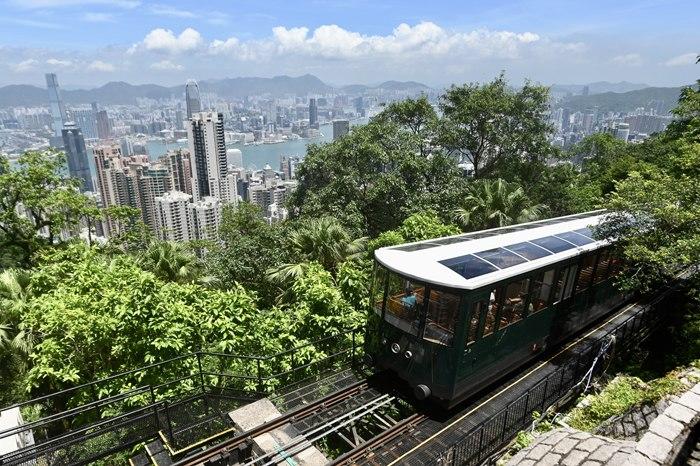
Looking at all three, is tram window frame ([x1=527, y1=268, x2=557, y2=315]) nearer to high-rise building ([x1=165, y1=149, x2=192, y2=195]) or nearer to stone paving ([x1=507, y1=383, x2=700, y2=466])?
stone paving ([x1=507, y1=383, x2=700, y2=466])

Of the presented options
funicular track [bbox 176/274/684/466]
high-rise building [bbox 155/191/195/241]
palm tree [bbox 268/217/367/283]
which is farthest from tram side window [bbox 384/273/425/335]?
high-rise building [bbox 155/191/195/241]

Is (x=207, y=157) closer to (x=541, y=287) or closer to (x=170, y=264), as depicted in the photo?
(x=170, y=264)

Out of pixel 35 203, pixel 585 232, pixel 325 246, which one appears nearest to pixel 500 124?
pixel 585 232

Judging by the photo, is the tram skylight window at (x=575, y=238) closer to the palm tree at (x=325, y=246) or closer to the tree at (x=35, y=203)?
the palm tree at (x=325, y=246)

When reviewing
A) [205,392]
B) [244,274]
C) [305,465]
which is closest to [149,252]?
[244,274]

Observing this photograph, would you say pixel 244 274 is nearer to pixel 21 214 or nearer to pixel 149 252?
pixel 149 252

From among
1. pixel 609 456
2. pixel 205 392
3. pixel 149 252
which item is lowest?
pixel 205 392

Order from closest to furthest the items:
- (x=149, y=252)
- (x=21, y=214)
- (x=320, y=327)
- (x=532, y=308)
Result: (x=532, y=308)
(x=320, y=327)
(x=149, y=252)
(x=21, y=214)
